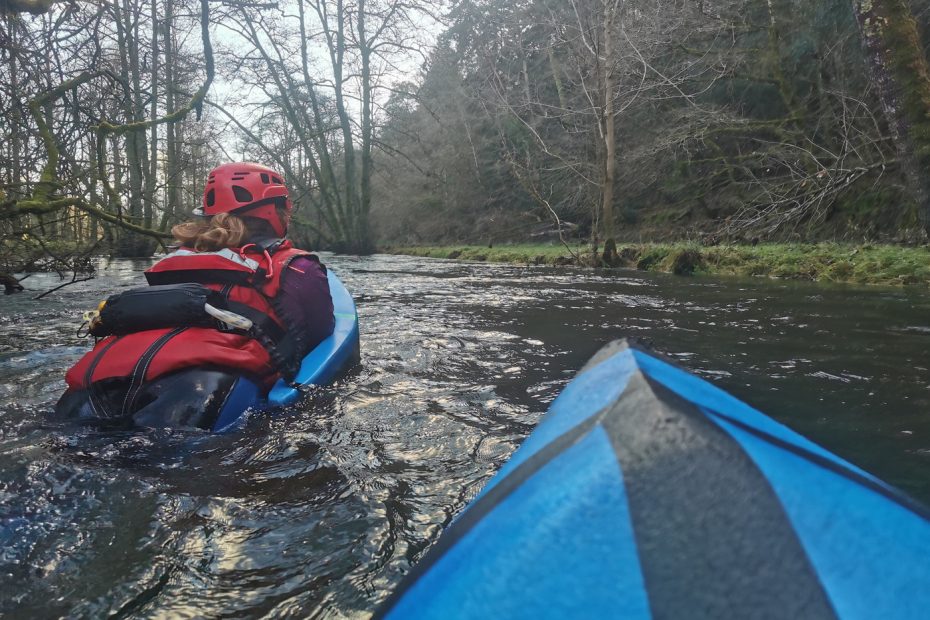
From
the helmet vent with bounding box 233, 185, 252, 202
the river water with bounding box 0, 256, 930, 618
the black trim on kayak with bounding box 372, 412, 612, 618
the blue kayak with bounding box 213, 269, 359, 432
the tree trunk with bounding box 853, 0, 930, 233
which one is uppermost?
the tree trunk with bounding box 853, 0, 930, 233

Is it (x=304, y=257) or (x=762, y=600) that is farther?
Result: (x=304, y=257)

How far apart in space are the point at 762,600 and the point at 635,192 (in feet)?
64.5

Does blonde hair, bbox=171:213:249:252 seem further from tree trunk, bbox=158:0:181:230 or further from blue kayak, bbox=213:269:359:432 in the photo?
tree trunk, bbox=158:0:181:230

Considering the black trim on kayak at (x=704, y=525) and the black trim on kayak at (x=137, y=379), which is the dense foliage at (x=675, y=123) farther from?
the black trim on kayak at (x=137, y=379)

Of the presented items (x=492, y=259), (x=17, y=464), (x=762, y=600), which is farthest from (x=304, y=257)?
(x=492, y=259)

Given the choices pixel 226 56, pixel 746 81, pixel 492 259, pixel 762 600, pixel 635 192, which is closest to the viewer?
pixel 762 600

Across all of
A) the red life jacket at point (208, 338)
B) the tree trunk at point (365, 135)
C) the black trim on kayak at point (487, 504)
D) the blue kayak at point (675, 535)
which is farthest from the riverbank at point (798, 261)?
the tree trunk at point (365, 135)

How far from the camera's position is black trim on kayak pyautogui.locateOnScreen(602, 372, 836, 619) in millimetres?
617

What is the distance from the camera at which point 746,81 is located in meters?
13.8

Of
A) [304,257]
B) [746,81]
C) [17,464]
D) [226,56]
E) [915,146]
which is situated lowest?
[17,464]

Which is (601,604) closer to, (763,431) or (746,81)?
(763,431)

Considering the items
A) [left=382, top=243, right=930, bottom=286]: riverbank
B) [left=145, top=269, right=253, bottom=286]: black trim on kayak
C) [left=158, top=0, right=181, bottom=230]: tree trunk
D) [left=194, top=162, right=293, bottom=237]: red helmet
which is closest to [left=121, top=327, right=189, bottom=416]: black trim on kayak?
[left=145, top=269, right=253, bottom=286]: black trim on kayak

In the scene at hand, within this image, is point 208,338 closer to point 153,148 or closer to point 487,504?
point 487,504

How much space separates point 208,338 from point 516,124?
21.0 metres
